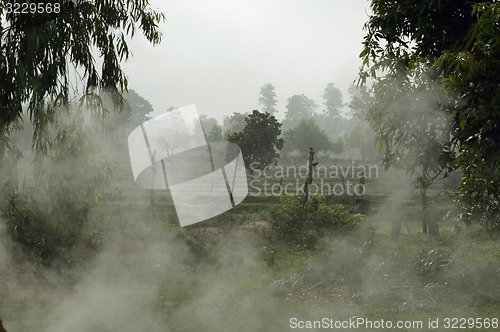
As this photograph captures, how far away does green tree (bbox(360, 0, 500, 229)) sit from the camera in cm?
469

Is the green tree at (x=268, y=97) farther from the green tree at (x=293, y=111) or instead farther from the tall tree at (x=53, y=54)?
the tall tree at (x=53, y=54)

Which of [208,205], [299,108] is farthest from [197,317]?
[299,108]

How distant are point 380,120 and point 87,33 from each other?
454 centimetres

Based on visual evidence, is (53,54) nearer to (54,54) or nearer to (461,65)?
(54,54)

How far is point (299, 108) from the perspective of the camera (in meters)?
95.4

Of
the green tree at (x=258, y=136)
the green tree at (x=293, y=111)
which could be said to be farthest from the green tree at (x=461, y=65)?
the green tree at (x=293, y=111)

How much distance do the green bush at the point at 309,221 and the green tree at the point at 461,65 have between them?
7.75 metres

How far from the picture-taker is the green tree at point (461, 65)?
469 cm

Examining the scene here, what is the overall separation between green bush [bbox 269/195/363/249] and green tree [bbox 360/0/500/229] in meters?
7.75

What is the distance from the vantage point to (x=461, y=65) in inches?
184

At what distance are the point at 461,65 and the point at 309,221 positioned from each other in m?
10.4

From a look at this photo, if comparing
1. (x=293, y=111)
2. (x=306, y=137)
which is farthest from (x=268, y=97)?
(x=306, y=137)

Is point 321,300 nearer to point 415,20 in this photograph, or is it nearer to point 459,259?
point 459,259

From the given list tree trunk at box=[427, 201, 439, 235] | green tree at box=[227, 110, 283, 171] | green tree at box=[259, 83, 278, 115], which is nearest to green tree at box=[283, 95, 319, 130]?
green tree at box=[259, 83, 278, 115]
